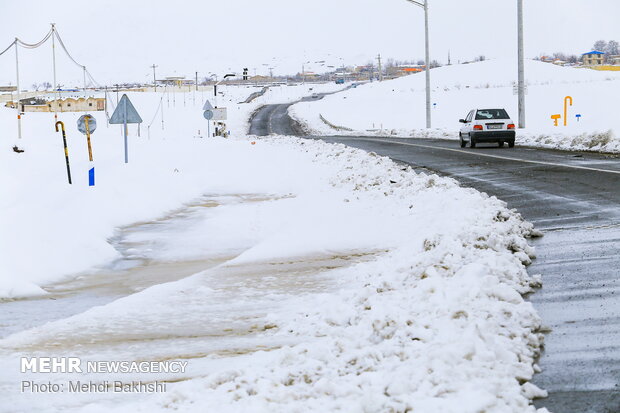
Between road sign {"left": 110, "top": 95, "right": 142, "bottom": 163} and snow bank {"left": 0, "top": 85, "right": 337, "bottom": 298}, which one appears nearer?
snow bank {"left": 0, "top": 85, "right": 337, "bottom": 298}

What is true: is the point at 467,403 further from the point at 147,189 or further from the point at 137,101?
the point at 137,101

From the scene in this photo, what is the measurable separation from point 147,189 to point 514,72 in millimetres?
121771

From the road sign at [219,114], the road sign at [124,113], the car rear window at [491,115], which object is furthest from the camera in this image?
the road sign at [219,114]

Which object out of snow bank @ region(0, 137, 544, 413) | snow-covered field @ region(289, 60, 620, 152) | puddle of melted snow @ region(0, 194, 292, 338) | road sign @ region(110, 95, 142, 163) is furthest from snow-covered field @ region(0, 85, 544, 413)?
snow-covered field @ region(289, 60, 620, 152)

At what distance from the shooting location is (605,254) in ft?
30.4

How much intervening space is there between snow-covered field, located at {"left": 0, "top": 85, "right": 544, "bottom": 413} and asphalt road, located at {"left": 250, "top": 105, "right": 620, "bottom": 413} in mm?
234

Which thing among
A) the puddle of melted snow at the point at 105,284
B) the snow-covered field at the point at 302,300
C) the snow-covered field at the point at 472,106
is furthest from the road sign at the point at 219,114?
the puddle of melted snow at the point at 105,284

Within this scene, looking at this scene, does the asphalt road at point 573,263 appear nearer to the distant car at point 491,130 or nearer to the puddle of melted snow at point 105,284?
the puddle of melted snow at point 105,284

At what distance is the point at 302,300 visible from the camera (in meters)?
8.50

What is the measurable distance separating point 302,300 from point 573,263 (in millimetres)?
3015

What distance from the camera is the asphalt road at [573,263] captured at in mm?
5238

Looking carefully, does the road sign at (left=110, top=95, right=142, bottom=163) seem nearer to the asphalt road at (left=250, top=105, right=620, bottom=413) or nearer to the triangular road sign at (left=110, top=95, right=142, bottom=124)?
the triangular road sign at (left=110, top=95, right=142, bottom=124)

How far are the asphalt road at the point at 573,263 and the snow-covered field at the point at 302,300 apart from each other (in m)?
0.23

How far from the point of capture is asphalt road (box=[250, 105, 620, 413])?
5.24m
